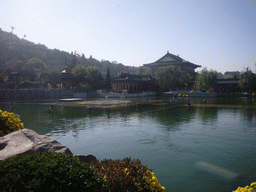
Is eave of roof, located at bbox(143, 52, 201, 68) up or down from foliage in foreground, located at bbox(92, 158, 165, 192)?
up

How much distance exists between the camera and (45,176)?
2.45 metres

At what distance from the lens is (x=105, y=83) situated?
2016 inches

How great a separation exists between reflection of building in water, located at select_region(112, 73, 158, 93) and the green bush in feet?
148

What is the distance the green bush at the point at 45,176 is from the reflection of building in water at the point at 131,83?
45.1 m

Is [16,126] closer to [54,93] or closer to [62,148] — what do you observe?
[62,148]

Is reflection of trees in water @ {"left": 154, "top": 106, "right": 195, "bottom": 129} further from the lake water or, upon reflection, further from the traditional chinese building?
the traditional chinese building

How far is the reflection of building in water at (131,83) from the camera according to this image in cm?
4978

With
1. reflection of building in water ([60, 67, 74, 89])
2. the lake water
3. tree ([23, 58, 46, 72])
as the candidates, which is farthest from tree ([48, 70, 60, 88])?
the lake water

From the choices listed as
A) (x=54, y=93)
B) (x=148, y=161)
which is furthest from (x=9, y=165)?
(x=54, y=93)

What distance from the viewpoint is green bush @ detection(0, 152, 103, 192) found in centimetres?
238

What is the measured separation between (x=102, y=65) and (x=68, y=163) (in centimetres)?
9892

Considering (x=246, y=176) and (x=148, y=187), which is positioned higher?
(x=148, y=187)

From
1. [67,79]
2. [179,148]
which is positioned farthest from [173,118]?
[67,79]

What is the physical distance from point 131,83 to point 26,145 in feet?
153
